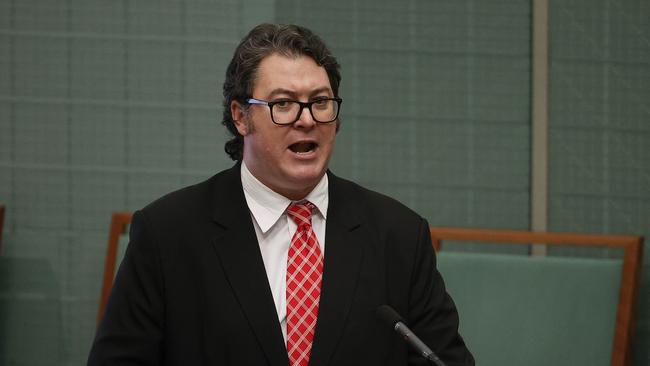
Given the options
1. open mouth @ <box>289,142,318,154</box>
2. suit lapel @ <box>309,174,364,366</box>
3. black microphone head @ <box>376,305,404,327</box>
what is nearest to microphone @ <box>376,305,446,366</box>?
black microphone head @ <box>376,305,404,327</box>

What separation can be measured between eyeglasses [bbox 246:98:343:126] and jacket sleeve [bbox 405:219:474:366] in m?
0.33

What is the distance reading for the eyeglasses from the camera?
1.85 metres

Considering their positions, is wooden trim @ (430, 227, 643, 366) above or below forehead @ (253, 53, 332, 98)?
below

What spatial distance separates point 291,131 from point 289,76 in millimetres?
107

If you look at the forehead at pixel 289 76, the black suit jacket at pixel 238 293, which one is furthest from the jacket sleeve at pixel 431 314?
the forehead at pixel 289 76

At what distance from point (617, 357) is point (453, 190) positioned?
0.81 meters

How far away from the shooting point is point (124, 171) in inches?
136

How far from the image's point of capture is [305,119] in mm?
1841

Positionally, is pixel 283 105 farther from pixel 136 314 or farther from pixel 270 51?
pixel 136 314

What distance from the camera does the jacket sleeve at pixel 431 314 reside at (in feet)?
6.12

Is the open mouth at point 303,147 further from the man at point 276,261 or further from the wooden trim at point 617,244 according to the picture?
the wooden trim at point 617,244

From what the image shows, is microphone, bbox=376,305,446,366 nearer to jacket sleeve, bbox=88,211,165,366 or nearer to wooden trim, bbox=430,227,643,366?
jacket sleeve, bbox=88,211,165,366

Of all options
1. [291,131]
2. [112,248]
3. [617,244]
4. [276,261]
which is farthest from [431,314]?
[112,248]

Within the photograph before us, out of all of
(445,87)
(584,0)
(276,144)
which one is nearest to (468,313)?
(445,87)
